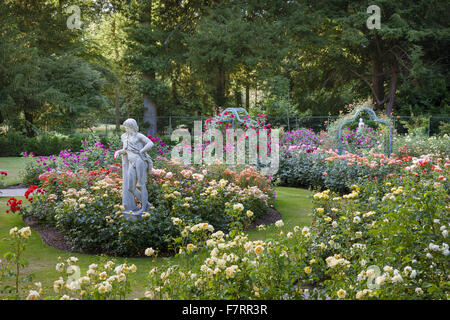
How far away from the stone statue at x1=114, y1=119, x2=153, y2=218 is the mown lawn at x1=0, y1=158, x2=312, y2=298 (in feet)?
2.88

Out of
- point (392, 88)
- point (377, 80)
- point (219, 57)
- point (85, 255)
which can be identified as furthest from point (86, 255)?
point (377, 80)

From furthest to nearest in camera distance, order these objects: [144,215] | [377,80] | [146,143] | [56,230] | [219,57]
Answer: [377,80] < [219,57] < [56,230] < [146,143] < [144,215]

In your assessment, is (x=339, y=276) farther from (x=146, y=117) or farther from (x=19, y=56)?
(x=19, y=56)

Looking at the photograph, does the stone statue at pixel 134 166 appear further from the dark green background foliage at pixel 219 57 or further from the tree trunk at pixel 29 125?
the tree trunk at pixel 29 125

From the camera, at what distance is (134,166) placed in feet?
19.1

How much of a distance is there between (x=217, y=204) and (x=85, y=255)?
6.85ft

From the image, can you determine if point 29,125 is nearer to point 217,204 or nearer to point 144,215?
point 217,204

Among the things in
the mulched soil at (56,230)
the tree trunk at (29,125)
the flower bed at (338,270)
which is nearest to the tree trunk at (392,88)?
the mulched soil at (56,230)

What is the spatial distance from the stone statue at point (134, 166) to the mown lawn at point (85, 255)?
88cm

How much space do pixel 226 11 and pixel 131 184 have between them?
16.6m

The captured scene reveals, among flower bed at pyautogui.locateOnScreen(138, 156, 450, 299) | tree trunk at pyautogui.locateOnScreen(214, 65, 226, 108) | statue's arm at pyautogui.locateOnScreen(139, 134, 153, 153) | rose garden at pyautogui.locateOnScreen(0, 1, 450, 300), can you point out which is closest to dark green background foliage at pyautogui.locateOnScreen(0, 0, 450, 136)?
tree trunk at pyautogui.locateOnScreen(214, 65, 226, 108)

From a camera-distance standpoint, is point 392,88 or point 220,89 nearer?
point 392,88

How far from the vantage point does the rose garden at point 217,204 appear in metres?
2.97

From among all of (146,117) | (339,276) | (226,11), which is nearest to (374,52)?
(226,11)
